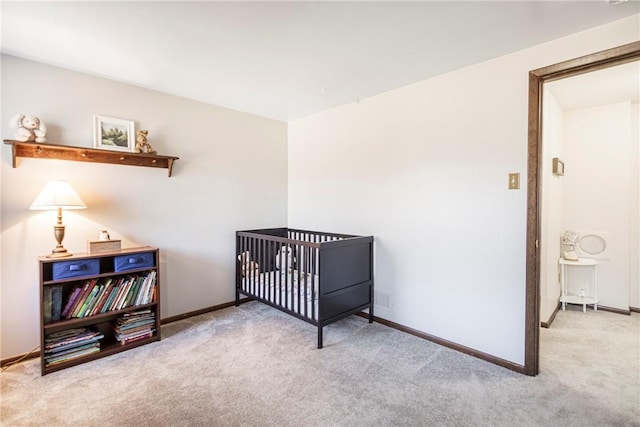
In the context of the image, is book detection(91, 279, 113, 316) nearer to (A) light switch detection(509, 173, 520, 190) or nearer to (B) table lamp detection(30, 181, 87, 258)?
(B) table lamp detection(30, 181, 87, 258)

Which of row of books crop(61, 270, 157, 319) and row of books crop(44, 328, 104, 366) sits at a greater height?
row of books crop(61, 270, 157, 319)

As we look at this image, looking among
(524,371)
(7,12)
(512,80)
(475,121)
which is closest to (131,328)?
(7,12)

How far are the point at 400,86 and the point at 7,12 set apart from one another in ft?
9.07

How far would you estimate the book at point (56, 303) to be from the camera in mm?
2139

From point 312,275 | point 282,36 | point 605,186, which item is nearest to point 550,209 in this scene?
point 605,186

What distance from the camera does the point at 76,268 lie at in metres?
→ 2.18

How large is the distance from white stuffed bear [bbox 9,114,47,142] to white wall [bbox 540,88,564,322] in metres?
4.03

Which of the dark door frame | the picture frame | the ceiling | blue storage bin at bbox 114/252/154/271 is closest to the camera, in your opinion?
the ceiling

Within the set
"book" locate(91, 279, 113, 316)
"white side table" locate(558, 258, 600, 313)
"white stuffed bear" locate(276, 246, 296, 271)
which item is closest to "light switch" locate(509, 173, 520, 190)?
"white stuffed bear" locate(276, 246, 296, 271)

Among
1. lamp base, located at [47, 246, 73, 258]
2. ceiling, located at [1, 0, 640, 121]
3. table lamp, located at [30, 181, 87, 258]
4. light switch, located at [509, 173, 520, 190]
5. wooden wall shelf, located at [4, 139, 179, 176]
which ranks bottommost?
lamp base, located at [47, 246, 73, 258]

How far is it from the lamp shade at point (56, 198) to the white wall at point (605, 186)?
5.03 meters

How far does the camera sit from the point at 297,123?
3.90 meters

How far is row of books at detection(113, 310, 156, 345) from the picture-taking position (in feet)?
8.02

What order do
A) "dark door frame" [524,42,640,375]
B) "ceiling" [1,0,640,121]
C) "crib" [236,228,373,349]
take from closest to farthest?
"ceiling" [1,0,640,121], "dark door frame" [524,42,640,375], "crib" [236,228,373,349]
